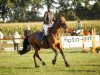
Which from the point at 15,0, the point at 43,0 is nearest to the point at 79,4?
the point at 43,0

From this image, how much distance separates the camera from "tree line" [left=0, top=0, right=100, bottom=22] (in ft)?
293

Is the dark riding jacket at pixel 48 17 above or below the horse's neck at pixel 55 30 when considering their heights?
above

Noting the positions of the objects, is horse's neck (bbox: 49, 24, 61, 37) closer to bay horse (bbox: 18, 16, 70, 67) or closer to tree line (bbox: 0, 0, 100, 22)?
bay horse (bbox: 18, 16, 70, 67)

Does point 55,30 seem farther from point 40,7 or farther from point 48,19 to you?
point 40,7

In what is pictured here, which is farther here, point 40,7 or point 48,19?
point 40,7

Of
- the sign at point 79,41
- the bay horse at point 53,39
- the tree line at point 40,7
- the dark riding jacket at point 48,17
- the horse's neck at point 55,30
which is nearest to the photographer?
the bay horse at point 53,39

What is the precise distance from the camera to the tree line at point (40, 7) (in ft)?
293

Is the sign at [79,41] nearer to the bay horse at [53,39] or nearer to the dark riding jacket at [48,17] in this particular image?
the bay horse at [53,39]

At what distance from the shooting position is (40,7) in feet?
332

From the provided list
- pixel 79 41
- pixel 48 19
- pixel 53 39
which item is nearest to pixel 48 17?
pixel 48 19

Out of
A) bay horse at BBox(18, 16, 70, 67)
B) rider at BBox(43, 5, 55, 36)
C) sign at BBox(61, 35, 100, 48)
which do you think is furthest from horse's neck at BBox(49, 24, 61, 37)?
sign at BBox(61, 35, 100, 48)

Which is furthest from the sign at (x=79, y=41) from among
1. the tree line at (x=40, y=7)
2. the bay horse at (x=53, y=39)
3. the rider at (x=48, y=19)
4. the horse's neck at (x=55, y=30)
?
the tree line at (x=40, y=7)

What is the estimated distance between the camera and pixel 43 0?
103 metres

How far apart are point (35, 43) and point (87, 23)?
5417 cm
